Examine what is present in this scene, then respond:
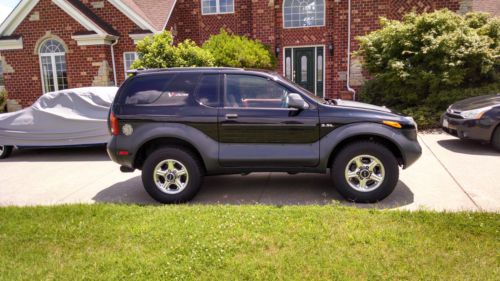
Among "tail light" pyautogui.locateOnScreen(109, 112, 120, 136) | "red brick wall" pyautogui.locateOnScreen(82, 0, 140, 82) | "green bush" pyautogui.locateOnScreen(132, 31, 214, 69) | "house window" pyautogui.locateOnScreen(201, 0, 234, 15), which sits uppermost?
"house window" pyautogui.locateOnScreen(201, 0, 234, 15)

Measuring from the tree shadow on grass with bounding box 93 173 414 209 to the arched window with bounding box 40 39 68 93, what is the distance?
1167 centimetres

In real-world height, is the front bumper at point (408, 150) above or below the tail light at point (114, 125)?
below

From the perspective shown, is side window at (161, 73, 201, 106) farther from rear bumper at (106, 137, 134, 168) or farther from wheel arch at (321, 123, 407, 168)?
wheel arch at (321, 123, 407, 168)

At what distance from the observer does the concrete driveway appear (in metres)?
5.36

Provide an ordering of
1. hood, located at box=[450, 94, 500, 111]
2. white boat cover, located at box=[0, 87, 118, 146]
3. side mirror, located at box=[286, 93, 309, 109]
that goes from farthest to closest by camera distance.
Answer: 1. white boat cover, located at box=[0, 87, 118, 146]
2. hood, located at box=[450, 94, 500, 111]
3. side mirror, located at box=[286, 93, 309, 109]

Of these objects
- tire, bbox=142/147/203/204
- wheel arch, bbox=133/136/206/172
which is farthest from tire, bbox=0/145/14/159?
tire, bbox=142/147/203/204

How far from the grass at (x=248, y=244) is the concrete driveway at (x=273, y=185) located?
67cm

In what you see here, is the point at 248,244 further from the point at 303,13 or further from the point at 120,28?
the point at 120,28

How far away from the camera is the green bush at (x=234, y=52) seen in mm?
13552

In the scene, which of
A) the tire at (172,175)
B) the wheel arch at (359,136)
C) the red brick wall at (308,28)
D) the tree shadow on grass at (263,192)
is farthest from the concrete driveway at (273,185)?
the red brick wall at (308,28)

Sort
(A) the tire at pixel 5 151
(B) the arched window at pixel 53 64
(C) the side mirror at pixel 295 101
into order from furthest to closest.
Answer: (B) the arched window at pixel 53 64, (A) the tire at pixel 5 151, (C) the side mirror at pixel 295 101

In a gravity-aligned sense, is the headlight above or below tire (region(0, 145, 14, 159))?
above

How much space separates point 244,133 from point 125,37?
12796mm

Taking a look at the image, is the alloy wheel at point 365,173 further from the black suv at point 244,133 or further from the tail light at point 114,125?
the tail light at point 114,125
